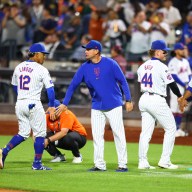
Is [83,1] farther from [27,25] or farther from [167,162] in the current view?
[167,162]

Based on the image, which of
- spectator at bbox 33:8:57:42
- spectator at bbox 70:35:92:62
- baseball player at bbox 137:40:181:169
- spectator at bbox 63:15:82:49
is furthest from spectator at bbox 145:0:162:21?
baseball player at bbox 137:40:181:169

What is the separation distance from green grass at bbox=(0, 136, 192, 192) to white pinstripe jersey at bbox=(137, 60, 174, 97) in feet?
3.90

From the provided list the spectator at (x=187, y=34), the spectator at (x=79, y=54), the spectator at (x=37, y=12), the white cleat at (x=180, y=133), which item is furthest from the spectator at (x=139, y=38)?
the spectator at (x=37, y=12)

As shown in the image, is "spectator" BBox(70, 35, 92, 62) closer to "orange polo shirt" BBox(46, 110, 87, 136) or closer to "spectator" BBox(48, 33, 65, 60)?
"spectator" BBox(48, 33, 65, 60)

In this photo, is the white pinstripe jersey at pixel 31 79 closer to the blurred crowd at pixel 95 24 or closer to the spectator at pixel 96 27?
the blurred crowd at pixel 95 24

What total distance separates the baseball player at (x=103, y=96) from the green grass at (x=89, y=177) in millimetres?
343

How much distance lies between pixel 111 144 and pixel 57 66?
17.5 ft

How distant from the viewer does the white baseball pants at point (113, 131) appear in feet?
37.3

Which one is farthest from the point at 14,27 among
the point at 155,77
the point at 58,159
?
the point at 155,77

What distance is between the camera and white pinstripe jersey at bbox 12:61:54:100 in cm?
1148

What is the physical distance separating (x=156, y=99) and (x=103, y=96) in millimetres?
886

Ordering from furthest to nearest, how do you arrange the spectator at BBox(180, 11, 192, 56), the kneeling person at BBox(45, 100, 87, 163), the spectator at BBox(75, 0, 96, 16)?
the spectator at BBox(75, 0, 96, 16)
the spectator at BBox(180, 11, 192, 56)
the kneeling person at BBox(45, 100, 87, 163)

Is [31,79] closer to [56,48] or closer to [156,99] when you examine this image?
[156,99]

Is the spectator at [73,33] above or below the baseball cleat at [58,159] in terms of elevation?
above
